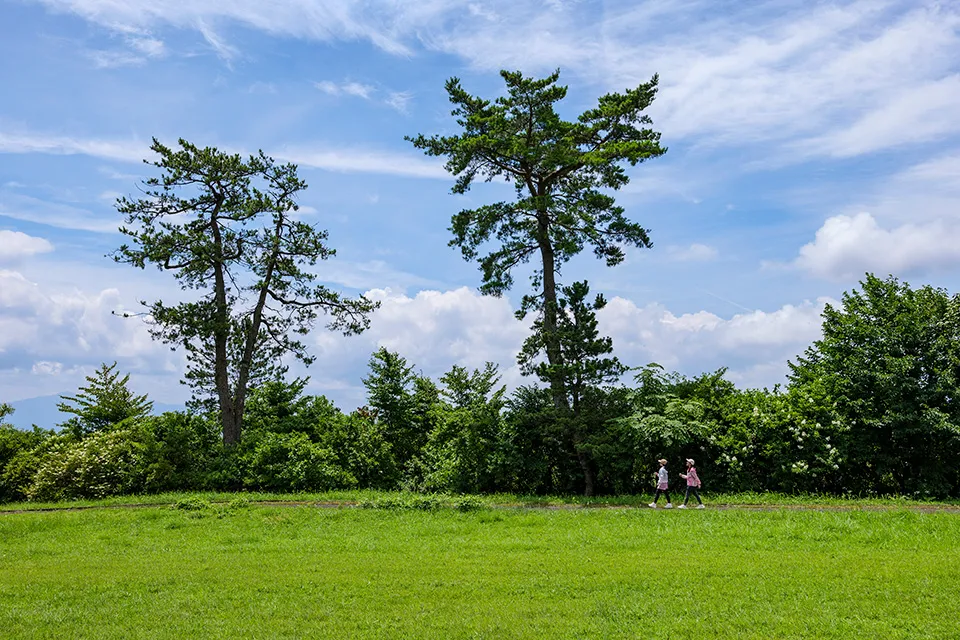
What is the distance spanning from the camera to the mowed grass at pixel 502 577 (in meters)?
7.79

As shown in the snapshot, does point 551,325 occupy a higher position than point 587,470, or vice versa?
point 551,325

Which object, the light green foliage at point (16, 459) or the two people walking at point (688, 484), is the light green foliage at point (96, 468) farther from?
the two people walking at point (688, 484)

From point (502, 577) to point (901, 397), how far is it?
45.1ft

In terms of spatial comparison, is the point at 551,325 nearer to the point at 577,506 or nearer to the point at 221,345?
the point at 577,506

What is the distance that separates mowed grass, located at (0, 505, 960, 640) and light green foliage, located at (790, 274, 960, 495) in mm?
3385

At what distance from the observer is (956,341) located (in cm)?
1833

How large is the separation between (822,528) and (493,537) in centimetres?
626

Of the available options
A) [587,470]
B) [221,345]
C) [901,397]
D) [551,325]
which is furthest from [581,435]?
[221,345]

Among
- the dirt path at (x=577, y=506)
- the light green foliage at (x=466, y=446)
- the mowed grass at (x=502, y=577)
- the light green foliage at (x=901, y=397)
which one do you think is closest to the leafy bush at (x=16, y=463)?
the dirt path at (x=577, y=506)

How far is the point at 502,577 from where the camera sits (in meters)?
9.91

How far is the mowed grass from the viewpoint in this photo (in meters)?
7.79

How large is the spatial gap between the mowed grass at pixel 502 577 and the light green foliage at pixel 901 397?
3385mm

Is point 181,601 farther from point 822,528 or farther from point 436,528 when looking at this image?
point 822,528

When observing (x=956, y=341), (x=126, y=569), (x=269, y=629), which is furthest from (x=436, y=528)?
(x=956, y=341)
